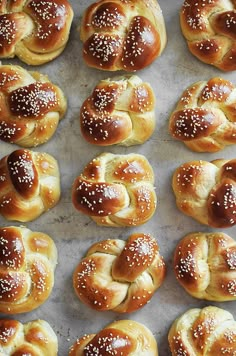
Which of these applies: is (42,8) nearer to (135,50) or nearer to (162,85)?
(135,50)

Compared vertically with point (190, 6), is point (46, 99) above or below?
below

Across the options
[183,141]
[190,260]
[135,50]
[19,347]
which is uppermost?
[135,50]

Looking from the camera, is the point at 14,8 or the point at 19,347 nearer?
the point at 19,347

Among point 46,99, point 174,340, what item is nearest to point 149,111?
point 46,99

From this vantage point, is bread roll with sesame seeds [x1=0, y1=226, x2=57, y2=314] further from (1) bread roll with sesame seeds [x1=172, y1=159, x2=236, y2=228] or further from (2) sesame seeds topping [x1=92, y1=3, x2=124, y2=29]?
(2) sesame seeds topping [x1=92, y1=3, x2=124, y2=29]

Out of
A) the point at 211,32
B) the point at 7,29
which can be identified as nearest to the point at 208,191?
the point at 211,32

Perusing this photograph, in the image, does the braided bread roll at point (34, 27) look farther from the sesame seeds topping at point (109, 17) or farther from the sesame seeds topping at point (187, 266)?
the sesame seeds topping at point (187, 266)
